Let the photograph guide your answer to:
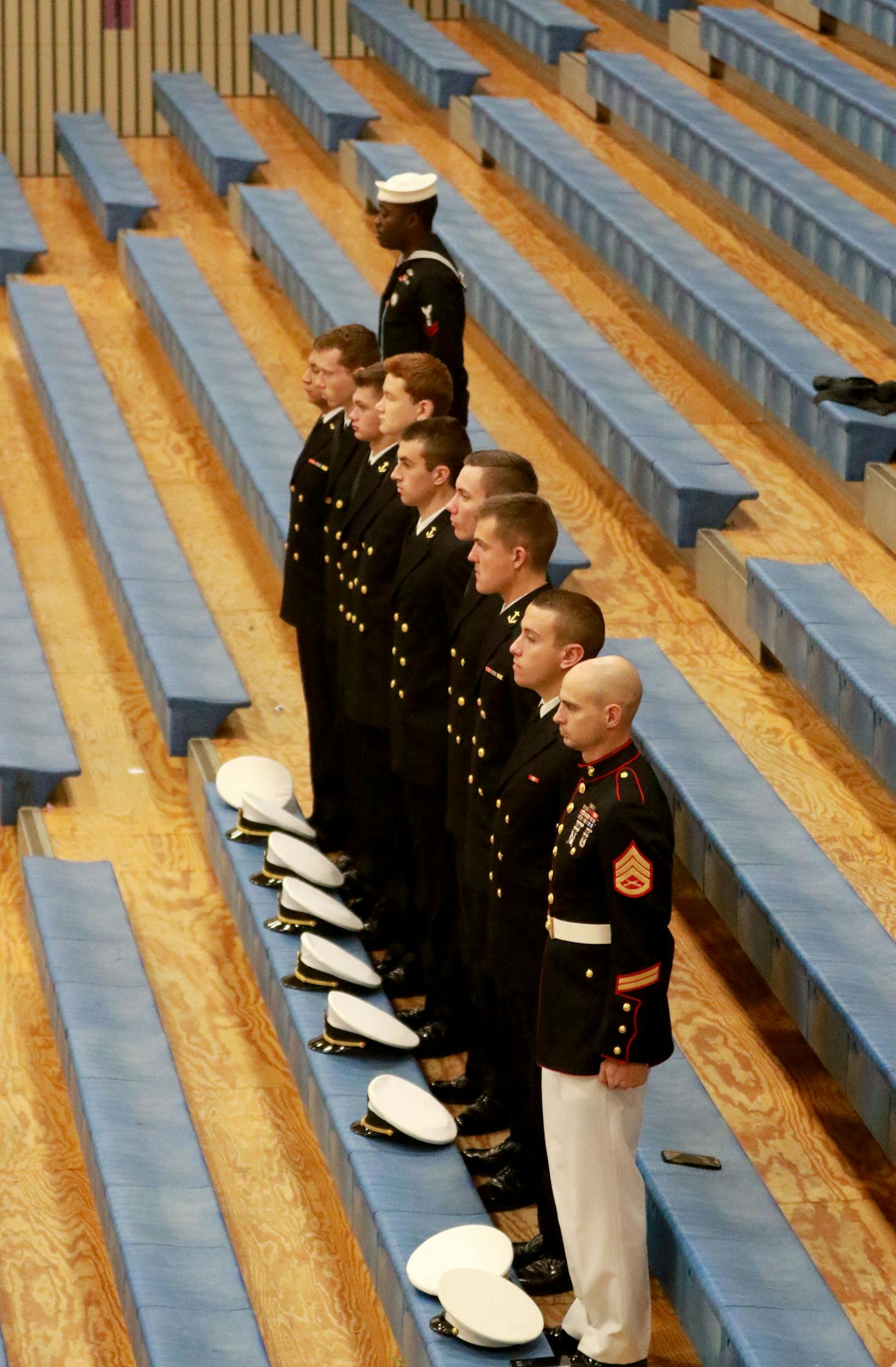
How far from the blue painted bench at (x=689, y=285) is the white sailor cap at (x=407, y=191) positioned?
0.80m

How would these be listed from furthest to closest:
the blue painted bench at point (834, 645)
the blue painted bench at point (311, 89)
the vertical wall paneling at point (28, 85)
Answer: the vertical wall paneling at point (28, 85) → the blue painted bench at point (311, 89) → the blue painted bench at point (834, 645)

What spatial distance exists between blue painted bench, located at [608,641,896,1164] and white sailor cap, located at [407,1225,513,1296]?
0.45 metres

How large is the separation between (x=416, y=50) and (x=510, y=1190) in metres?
4.31

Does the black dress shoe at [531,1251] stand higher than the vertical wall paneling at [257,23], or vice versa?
the vertical wall paneling at [257,23]

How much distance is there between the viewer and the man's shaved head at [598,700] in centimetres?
188

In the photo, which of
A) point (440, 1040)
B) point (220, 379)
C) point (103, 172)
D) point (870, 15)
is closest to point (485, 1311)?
point (440, 1040)

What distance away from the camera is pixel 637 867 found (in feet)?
6.17

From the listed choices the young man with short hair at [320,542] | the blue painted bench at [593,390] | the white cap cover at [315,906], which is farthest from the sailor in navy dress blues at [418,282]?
the white cap cover at [315,906]

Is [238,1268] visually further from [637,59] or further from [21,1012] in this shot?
[637,59]

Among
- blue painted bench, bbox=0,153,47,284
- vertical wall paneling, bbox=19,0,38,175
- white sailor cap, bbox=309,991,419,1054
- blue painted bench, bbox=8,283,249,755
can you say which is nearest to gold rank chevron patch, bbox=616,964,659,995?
white sailor cap, bbox=309,991,419,1054

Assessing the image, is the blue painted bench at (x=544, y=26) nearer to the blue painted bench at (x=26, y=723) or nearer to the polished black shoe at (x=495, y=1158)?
the blue painted bench at (x=26, y=723)

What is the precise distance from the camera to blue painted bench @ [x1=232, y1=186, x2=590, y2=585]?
177 inches

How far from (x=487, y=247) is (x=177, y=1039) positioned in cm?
257

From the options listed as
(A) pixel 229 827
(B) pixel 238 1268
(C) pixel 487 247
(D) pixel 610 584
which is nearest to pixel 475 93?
(C) pixel 487 247
